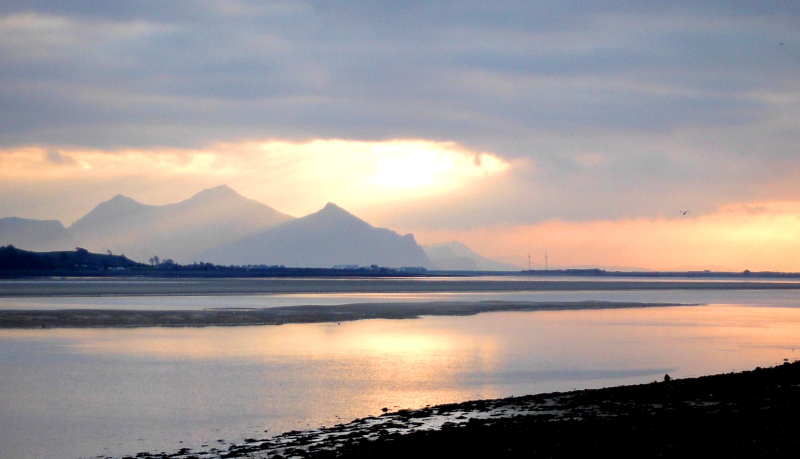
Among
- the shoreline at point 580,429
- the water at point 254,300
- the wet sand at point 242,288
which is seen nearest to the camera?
the shoreline at point 580,429

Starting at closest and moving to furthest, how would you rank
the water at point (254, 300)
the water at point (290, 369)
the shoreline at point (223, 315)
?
1. the water at point (290, 369)
2. the shoreline at point (223, 315)
3. the water at point (254, 300)

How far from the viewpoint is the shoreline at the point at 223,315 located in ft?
161

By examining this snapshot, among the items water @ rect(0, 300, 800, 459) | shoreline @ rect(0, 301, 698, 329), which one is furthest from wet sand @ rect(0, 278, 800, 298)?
water @ rect(0, 300, 800, 459)

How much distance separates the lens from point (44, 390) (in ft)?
81.9

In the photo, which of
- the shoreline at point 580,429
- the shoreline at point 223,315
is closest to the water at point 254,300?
the shoreline at point 223,315

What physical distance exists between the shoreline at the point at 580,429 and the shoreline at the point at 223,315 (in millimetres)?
31065

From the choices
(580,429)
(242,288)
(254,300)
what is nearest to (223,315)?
(254,300)

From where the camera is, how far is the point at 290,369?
29.8 metres

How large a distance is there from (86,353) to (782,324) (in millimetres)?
41131

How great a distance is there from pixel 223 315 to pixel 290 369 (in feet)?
92.4

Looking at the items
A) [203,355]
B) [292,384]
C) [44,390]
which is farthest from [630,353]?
[44,390]

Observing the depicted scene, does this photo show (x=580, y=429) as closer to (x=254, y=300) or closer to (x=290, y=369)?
(x=290, y=369)

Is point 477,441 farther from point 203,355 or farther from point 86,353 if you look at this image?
point 86,353

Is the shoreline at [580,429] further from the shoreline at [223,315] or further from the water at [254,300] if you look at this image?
the water at [254,300]
